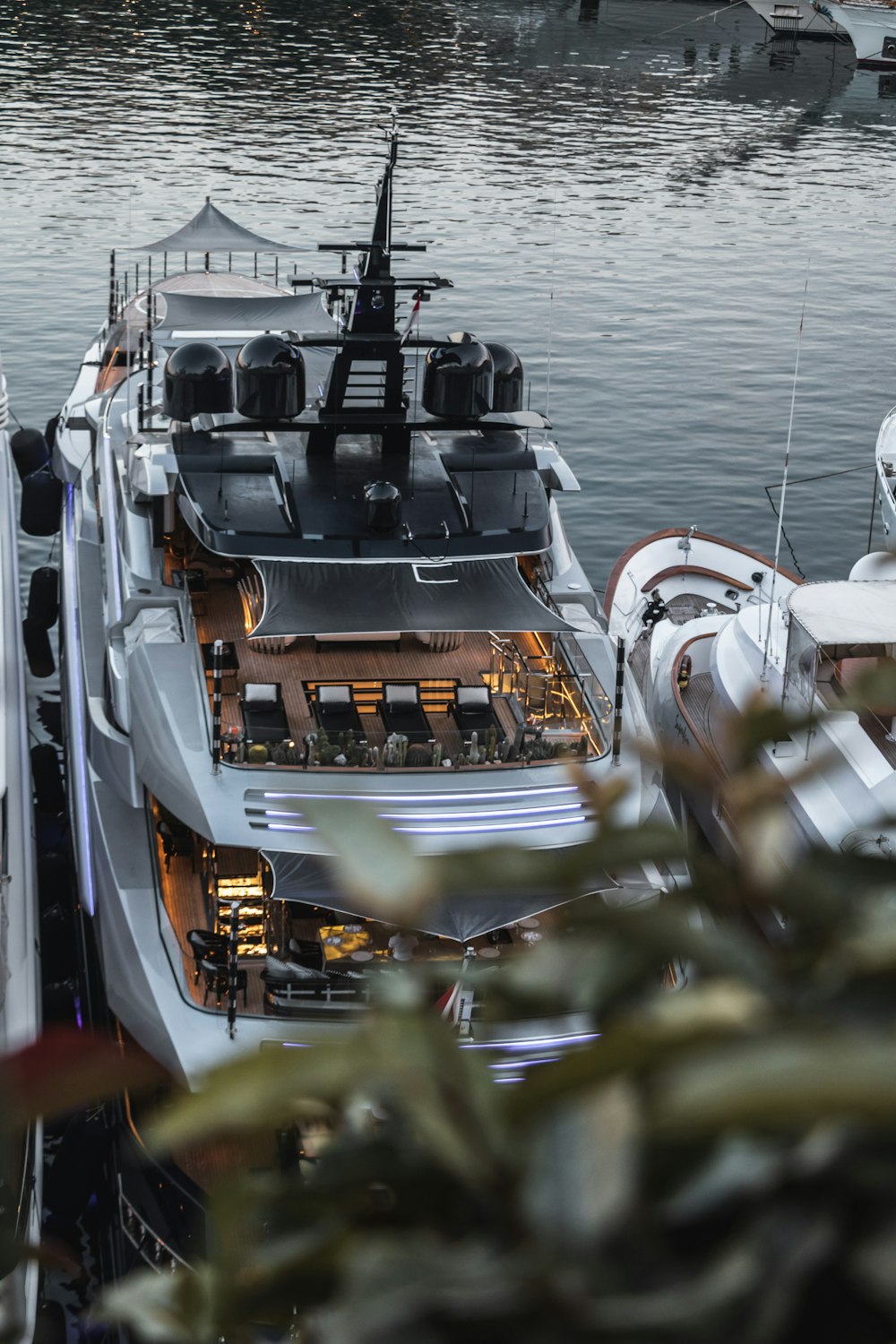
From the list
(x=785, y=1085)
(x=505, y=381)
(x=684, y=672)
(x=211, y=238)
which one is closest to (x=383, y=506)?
(x=505, y=381)

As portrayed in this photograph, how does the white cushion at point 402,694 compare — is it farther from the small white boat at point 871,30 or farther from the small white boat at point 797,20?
the small white boat at point 797,20

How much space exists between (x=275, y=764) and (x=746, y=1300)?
13.6 m

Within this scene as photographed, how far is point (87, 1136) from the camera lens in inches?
610

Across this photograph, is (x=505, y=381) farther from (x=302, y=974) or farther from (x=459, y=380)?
(x=302, y=974)

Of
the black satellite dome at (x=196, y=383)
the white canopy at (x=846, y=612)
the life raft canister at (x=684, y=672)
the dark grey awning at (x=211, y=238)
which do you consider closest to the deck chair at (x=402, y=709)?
the white canopy at (x=846, y=612)

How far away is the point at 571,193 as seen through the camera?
194 ft

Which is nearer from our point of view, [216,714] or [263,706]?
[216,714]

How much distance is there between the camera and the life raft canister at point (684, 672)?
21688 millimetres

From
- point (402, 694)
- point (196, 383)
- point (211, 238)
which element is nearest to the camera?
point (402, 694)

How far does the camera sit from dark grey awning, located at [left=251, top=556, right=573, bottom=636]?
16203 millimetres

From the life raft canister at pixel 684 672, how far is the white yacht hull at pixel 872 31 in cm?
7520

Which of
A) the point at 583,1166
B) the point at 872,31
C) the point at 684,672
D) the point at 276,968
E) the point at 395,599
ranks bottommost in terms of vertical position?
the point at 684,672

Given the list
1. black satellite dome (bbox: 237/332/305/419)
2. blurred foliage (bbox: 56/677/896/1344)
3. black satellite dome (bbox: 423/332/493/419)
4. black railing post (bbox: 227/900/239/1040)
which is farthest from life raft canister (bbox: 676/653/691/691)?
blurred foliage (bbox: 56/677/896/1344)

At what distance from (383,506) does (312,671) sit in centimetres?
239
